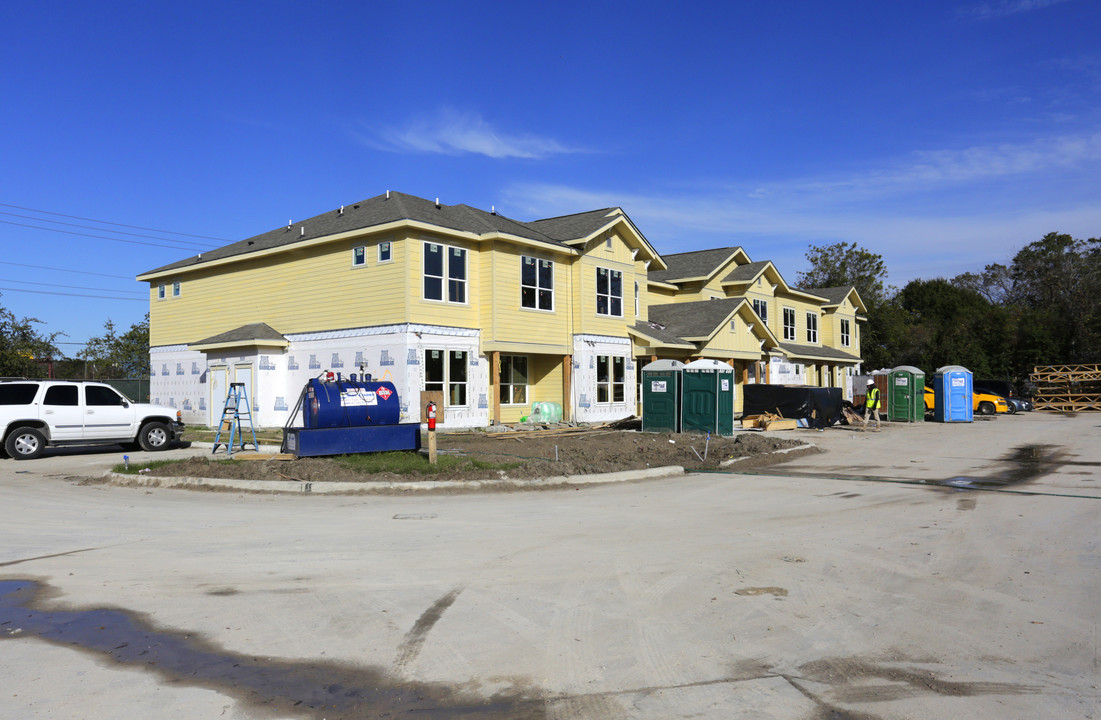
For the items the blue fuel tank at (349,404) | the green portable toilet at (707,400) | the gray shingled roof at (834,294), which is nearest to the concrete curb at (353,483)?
the blue fuel tank at (349,404)

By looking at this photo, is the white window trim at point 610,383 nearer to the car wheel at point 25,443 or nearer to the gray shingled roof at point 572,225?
the gray shingled roof at point 572,225

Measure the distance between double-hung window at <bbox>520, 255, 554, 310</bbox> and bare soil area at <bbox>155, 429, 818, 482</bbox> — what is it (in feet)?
19.5

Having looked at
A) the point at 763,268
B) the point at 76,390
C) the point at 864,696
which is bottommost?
the point at 864,696

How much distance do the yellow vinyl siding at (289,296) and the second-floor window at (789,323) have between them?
97.7 ft

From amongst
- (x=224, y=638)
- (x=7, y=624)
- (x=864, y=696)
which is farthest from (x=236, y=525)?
(x=864, y=696)

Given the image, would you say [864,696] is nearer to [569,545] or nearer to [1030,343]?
[569,545]

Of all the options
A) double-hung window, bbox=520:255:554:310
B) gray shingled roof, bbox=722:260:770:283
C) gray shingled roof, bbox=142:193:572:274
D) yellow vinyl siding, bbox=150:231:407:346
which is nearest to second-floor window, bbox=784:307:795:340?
gray shingled roof, bbox=722:260:770:283

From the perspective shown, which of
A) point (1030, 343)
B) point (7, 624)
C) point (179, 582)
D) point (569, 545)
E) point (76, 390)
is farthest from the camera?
point (1030, 343)

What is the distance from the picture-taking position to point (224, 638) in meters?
5.81

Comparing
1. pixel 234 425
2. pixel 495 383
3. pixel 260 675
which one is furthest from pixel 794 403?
pixel 260 675

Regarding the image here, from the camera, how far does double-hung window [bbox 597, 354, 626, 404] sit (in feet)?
103

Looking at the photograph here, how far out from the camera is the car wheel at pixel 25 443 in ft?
62.3

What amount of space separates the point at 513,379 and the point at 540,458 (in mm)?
12768

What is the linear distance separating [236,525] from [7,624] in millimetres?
4272
